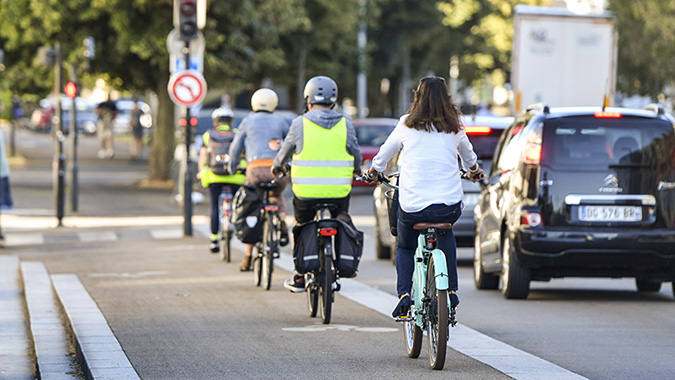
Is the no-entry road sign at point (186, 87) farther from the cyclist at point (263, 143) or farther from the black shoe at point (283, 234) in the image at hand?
the black shoe at point (283, 234)

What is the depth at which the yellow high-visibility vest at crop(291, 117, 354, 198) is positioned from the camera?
1033cm

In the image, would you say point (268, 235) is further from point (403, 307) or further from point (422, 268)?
point (422, 268)

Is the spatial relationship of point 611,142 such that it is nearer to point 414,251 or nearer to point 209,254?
point 414,251

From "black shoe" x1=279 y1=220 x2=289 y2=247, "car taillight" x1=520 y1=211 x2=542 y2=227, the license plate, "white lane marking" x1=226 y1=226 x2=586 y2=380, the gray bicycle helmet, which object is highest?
the gray bicycle helmet

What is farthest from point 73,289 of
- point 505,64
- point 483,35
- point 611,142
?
point 505,64

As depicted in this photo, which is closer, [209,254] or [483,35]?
[209,254]

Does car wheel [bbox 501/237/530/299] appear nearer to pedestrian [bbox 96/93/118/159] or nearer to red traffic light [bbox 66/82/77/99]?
red traffic light [bbox 66/82/77/99]

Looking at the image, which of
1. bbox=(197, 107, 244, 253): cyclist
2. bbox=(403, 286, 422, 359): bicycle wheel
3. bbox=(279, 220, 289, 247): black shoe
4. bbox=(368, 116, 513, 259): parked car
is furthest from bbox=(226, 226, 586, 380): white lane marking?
bbox=(197, 107, 244, 253): cyclist

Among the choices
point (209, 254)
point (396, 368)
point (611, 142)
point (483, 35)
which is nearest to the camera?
point (396, 368)

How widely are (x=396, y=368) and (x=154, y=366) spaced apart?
142 cm

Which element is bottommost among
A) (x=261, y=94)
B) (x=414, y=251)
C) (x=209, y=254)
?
(x=209, y=254)

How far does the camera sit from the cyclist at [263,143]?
12.8m

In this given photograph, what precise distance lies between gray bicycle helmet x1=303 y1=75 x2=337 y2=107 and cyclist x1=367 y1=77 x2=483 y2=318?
91.7 inches

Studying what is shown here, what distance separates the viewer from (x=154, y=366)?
8180 millimetres
